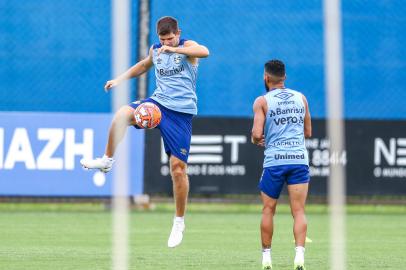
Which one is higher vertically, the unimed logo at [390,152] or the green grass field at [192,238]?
the unimed logo at [390,152]

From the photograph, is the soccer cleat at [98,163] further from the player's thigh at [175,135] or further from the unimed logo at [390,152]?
the unimed logo at [390,152]

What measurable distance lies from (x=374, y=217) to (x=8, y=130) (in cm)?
520

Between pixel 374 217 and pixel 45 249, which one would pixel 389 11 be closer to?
pixel 374 217

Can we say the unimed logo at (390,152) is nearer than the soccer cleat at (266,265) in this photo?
No

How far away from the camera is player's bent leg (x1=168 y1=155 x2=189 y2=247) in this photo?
1033 centimetres

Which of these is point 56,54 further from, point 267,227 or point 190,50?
point 267,227

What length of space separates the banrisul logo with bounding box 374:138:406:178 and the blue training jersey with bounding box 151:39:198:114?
6.73 metres

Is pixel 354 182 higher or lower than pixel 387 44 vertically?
lower

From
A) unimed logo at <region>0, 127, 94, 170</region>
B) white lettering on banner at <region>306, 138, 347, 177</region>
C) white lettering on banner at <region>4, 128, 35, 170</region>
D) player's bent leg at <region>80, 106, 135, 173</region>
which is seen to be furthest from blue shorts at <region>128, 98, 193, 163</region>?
white lettering on banner at <region>306, 138, 347, 177</region>

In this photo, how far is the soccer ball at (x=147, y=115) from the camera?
32.9ft

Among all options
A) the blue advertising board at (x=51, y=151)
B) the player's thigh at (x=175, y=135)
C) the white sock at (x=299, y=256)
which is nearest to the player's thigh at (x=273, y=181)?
the white sock at (x=299, y=256)

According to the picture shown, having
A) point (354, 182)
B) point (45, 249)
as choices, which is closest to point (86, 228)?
point (45, 249)

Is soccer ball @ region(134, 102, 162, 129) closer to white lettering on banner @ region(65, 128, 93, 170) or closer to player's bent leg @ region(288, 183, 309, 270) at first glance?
player's bent leg @ region(288, 183, 309, 270)

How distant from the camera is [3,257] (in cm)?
996
